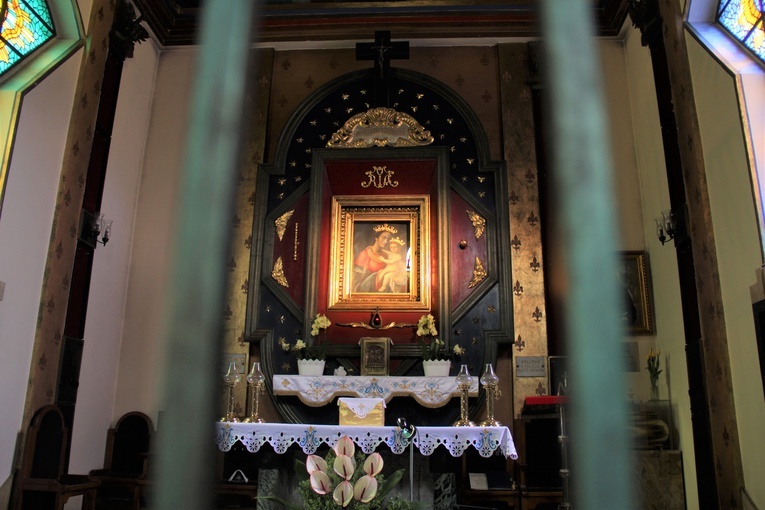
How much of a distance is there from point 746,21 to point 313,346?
4.75 m

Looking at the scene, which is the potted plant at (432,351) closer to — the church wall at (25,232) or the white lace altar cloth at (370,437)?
the white lace altar cloth at (370,437)

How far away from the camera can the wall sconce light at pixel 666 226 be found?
19.5ft

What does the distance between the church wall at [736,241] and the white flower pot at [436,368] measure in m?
2.48

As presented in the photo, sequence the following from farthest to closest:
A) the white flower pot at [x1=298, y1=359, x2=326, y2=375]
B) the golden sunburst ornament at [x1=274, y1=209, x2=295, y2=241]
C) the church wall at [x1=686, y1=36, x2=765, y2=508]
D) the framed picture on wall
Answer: the golden sunburst ornament at [x1=274, y1=209, x2=295, y2=241], the framed picture on wall, the white flower pot at [x1=298, y1=359, x2=326, y2=375], the church wall at [x1=686, y1=36, x2=765, y2=508]

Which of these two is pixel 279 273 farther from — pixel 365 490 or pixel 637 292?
pixel 365 490

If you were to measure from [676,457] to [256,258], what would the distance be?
4413mm

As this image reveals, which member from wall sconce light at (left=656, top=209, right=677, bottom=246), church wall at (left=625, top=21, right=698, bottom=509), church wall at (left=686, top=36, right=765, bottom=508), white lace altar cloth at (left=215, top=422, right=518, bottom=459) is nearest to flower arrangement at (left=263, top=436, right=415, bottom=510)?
white lace altar cloth at (left=215, top=422, right=518, bottom=459)

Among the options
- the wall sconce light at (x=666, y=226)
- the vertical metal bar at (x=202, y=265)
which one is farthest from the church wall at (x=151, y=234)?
the vertical metal bar at (x=202, y=265)

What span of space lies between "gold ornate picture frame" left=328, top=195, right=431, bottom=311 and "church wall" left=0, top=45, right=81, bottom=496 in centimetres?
282

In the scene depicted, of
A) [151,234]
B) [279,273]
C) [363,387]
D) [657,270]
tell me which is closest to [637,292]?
[657,270]

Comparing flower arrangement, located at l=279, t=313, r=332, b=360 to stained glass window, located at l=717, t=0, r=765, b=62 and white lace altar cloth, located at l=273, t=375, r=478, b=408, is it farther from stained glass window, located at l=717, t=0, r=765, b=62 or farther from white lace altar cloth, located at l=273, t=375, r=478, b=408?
stained glass window, located at l=717, t=0, r=765, b=62

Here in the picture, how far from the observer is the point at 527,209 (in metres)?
7.21

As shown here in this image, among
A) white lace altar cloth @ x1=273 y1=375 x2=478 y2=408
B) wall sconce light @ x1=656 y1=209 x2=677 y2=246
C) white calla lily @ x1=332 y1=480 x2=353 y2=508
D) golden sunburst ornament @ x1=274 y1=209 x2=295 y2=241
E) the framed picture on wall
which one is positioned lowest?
white calla lily @ x1=332 y1=480 x2=353 y2=508

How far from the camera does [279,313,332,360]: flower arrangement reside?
6.57 metres
